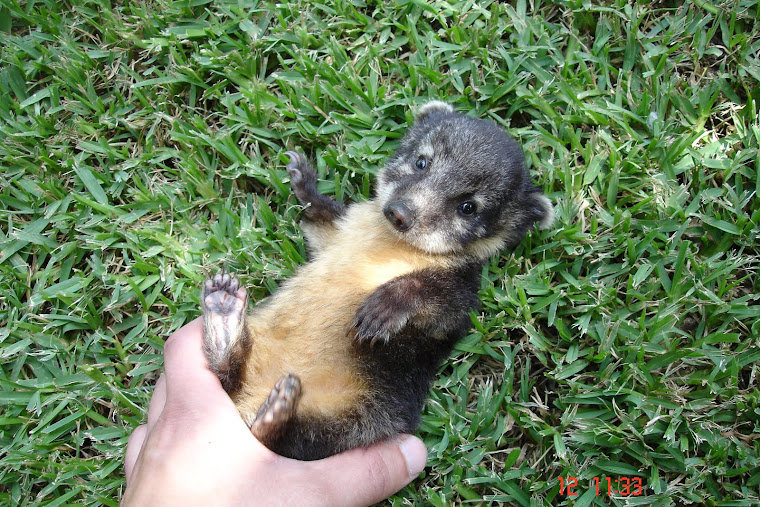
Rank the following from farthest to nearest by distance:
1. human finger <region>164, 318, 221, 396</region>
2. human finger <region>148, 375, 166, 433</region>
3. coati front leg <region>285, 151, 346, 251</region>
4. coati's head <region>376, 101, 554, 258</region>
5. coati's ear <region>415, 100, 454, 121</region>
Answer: coati front leg <region>285, 151, 346, 251</region>
coati's ear <region>415, 100, 454, 121</region>
coati's head <region>376, 101, 554, 258</region>
human finger <region>148, 375, 166, 433</region>
human finger <region>164, 318, 221, 396</region>

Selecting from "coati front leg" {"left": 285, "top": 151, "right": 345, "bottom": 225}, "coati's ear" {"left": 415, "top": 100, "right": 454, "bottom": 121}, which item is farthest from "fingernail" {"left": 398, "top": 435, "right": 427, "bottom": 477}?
"coati's ear" {"left": 415, "top": 100, "right": 454, "bottom": 121}

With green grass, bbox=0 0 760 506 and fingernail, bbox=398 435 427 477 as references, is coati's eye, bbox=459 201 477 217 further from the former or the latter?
fingernail, bbox=398 435 427 477

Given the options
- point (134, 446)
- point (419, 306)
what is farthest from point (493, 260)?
point (134, 446)

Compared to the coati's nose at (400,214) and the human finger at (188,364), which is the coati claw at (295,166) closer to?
the coati's nose at (400,214)

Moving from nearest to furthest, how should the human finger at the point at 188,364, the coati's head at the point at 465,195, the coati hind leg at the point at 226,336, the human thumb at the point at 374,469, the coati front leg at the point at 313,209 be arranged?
the human thumb at the point at 374,469
the human finger at the point at 188,364
the coati hind leg at the point at 226,336
the coati's head at the point at 465,195
the coati front leg at the point at 313,209

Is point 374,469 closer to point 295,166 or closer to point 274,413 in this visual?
point 274,413

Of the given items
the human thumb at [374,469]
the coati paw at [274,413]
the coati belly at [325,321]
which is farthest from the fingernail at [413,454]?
the coati paw at [274,413]

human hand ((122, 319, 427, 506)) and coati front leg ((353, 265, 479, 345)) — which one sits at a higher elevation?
coati front leg ((353, 265, 479, 345))
